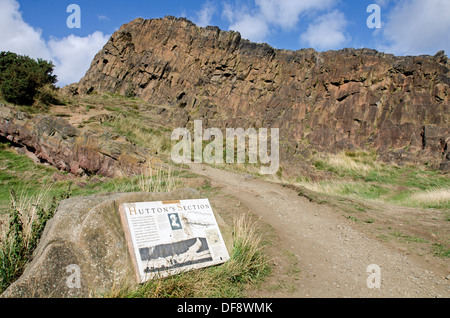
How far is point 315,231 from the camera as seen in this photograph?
634 centimetres

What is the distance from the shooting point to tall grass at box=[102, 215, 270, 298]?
A: 10.3ft

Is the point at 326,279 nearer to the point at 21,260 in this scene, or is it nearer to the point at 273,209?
the point at 273,209

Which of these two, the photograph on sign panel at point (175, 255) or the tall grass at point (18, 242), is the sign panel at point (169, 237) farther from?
the tall grass at point (18, 242)

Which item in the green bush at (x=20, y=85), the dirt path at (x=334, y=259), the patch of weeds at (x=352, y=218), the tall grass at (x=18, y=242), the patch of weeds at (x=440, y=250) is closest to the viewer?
the tall grass at (x=18, y=242)

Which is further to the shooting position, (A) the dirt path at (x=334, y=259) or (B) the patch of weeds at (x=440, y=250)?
(B) the patch of weeds at (x=440, y=250)

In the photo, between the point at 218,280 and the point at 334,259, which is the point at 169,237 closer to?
the point at 218,280

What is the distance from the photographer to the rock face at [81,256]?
9.55 feet

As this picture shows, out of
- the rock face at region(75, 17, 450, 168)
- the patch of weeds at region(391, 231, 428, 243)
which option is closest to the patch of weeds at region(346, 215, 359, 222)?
the patch of weeds at region(391, 231, 428, 243)

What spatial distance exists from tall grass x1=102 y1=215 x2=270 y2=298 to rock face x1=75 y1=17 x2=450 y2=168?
52.4 ft

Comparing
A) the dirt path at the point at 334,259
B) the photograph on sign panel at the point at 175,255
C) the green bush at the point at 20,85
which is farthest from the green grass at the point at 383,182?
the green bush at the point at 20,85

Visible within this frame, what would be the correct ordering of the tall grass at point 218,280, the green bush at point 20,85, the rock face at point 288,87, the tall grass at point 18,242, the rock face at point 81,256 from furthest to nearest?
1. the rock face at point 288,87
2. the green bush at point 20,85
3. the tall grass at point 18,242
4. the tall grass at point 218,280
5. the rock face at point 81,256

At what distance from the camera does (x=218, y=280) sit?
3.62 m

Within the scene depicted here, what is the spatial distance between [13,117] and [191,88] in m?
26.1

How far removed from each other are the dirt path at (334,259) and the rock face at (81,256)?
1853mm
